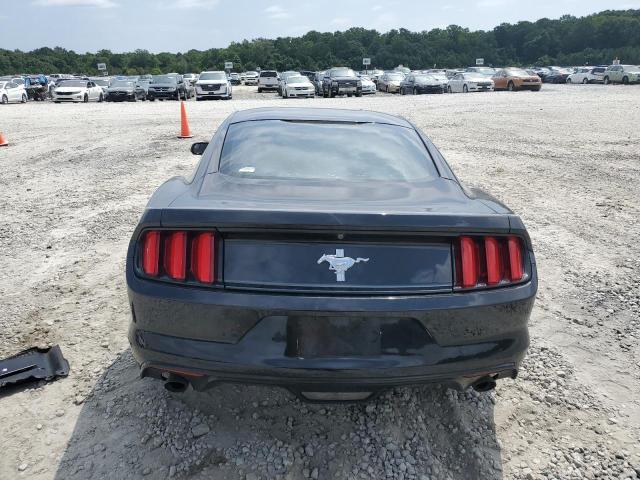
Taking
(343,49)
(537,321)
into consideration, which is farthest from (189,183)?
(343,49)

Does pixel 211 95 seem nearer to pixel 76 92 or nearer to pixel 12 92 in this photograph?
pixel 76 92

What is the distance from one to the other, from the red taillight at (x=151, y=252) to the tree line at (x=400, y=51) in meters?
92.1

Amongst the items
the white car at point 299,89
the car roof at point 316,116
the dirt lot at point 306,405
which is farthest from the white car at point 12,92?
the car roof at point 316,116

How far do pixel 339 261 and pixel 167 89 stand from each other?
3173 cm

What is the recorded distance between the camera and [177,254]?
2299 millimetres

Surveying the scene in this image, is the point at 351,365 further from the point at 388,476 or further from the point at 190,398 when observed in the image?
the point at 190,398

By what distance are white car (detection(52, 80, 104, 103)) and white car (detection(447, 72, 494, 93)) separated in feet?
74.3

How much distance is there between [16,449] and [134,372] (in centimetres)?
78

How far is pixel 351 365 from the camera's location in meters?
2.22

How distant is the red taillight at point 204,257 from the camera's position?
2270mm

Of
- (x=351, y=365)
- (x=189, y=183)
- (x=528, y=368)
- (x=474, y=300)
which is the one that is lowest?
(x=528, y=368)

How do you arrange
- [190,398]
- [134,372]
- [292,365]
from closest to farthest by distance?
1. [292,365]
2. [190,398]
3. [134,372]

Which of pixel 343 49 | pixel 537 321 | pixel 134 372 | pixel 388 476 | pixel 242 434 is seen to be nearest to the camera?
pixel 388 476

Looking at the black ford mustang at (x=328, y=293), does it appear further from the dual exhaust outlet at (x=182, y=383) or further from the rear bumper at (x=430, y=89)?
the rear bumper at (x=430, y=89)
